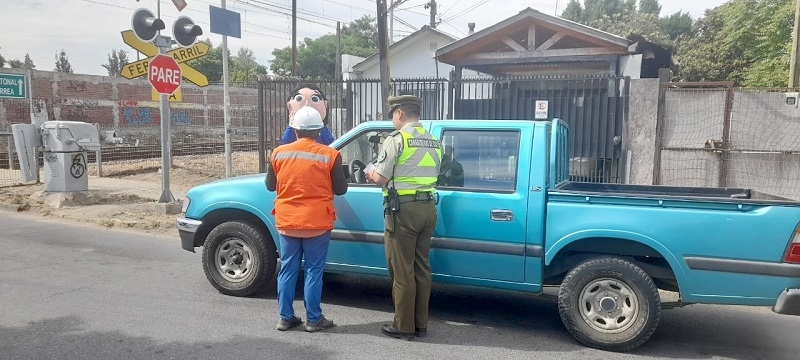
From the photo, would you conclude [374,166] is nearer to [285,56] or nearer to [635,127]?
[635,127]

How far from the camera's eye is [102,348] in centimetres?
417

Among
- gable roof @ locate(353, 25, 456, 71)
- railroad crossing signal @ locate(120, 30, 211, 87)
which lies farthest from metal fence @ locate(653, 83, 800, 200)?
gable roof @ locate(353, 25, 456, 71)

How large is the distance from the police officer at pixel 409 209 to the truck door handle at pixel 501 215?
45 centimetres

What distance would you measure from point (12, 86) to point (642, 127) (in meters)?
13.6

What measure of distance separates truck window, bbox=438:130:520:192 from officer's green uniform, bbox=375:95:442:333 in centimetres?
31

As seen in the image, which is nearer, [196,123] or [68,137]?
[68,137]

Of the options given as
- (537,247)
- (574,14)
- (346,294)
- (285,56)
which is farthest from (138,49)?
(574,14)

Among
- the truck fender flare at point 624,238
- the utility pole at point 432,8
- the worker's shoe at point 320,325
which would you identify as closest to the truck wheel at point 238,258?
the worker's shoe at point 320,325

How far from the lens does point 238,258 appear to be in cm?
543

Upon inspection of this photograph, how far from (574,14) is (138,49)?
7920 cm

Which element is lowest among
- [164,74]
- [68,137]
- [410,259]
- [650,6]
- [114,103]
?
[410,259]

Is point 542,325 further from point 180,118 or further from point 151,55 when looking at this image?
point 180,118

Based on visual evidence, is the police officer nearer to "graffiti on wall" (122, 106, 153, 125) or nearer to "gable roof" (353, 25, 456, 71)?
"gable roof" (353, 25, 456, 71)

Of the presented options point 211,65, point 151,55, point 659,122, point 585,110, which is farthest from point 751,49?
point 211,65
